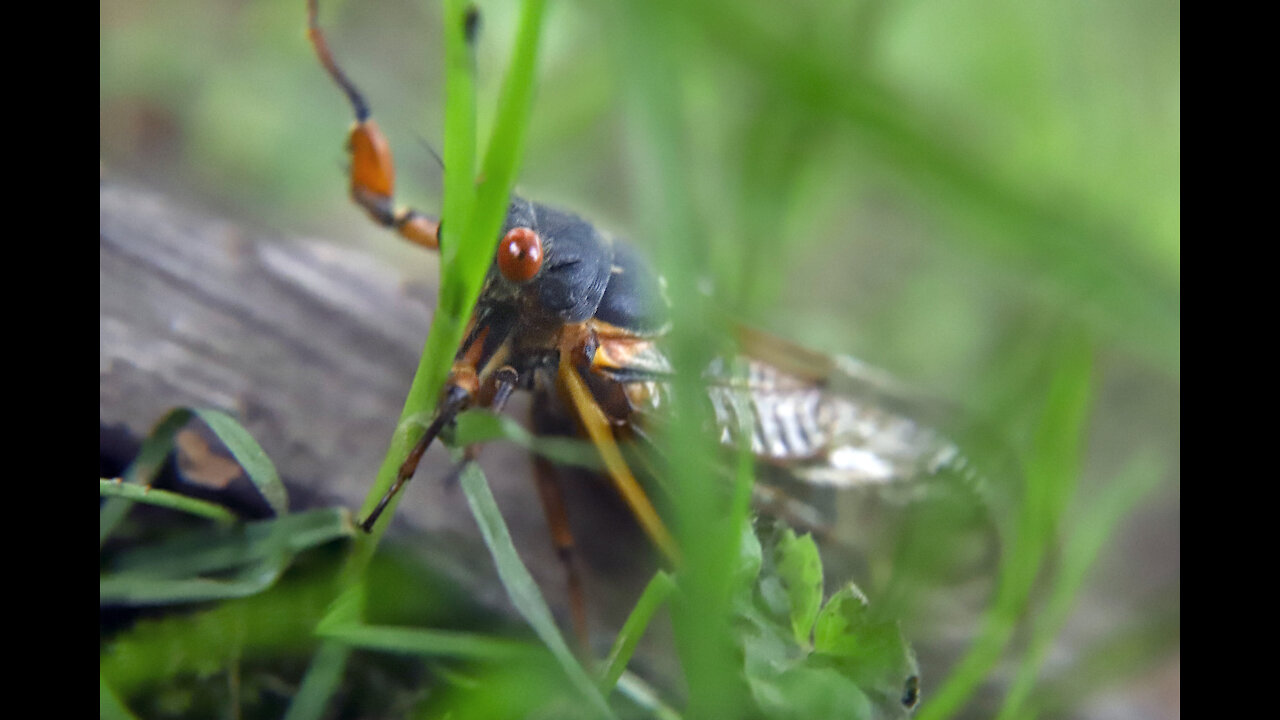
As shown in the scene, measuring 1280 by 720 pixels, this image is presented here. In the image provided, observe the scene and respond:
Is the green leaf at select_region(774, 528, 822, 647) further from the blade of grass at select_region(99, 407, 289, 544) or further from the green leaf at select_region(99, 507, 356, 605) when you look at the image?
the blade of grass at select_region(99, 407, 289, 544)

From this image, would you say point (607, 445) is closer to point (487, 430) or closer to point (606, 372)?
point (606, 372)

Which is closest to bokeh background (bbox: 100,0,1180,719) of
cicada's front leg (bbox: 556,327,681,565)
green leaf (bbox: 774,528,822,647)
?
cicada's front leg (bbox: 556,327,681,565)

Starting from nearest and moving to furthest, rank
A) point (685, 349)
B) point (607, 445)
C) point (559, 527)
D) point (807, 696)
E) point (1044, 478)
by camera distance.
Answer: point (685, 349) < point (807, 696) < point (1044, 478) < point (607, 445) < point (559, 527)

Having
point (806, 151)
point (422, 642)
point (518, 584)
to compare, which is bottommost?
point (422, 642)

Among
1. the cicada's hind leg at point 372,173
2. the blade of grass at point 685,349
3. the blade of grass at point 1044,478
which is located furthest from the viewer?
the cicada's hind leg at point 372,173

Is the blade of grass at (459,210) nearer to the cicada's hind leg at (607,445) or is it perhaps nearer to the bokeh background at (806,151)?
the cicada's hind leg at (607,445)

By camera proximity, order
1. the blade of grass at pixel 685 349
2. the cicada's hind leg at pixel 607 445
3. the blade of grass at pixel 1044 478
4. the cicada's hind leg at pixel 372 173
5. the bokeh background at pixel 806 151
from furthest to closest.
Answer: the bokeh background at pixel 806 151 → the cicada's hind leg at pixel 372 173 → the cicada's hind leg at pixel 607 445 → the blade of grass at pixel 1044 478 → the blade of grass at pixel 685 349

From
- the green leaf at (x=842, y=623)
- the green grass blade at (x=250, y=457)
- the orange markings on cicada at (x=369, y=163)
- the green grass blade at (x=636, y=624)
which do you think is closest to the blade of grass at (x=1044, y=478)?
the green leaf at (x=842, y=623)

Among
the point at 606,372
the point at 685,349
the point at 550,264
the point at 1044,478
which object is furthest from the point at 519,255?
the point at 1044,478
